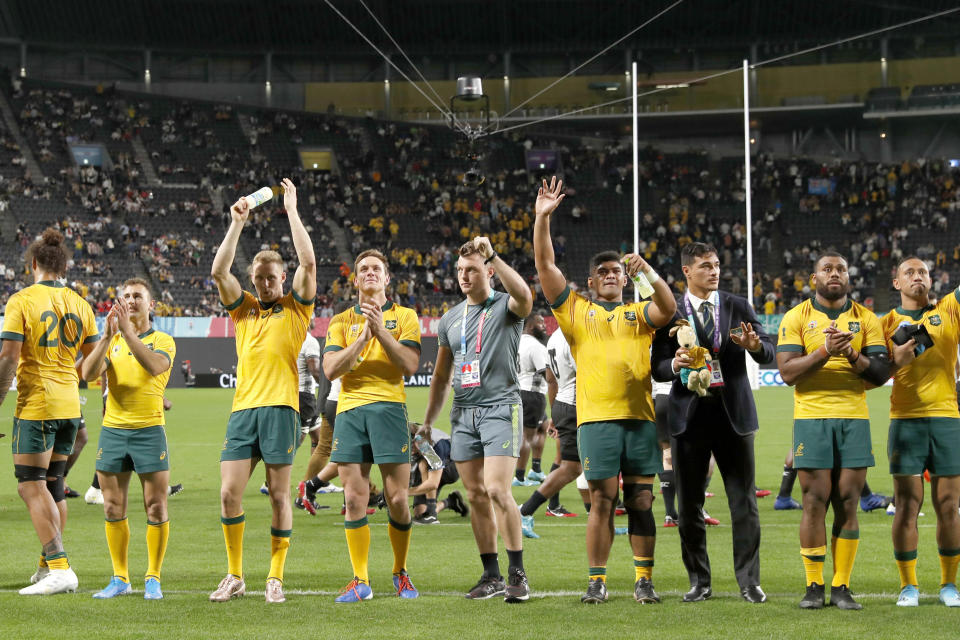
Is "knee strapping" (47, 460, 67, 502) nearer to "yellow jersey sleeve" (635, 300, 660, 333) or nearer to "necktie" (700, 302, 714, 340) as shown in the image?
"yellow jersey sleeve" (635, 300, 660, 333)

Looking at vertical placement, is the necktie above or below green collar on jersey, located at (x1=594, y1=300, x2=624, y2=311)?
below

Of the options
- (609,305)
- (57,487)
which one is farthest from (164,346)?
(609,305)

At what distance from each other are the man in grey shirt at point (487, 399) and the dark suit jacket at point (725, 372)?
3.12 feet

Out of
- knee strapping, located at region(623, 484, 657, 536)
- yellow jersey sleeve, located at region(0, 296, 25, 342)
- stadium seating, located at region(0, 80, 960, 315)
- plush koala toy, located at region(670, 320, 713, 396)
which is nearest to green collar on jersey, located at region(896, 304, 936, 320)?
plush koala toy, located at region(670, 320, 713, 396)

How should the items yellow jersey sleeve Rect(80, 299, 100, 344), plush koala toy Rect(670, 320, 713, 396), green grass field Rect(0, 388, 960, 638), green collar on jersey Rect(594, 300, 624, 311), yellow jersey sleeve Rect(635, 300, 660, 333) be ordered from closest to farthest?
green grass field Rect(0, 388, 960, 638) → plush koala toy Rect(670, 320, 713, 396) → yellow jersey sleeve Rect(635, 300, 660, 333) → green collar on jersey Rect(594, 300, 624, 311) → yellow jersey sleeve Rect(80, 299, 100, 344)

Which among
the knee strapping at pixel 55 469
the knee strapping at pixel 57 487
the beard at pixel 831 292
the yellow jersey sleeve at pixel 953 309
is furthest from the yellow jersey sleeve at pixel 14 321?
the yellow jersey sleeve at pixel 953 309

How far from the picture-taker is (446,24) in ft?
180

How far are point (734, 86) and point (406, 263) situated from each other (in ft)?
67.2

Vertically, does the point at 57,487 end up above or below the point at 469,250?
below

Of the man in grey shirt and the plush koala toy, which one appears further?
the man in grey shirt

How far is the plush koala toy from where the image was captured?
6.46 meters

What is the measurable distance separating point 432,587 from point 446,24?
50.5 meters

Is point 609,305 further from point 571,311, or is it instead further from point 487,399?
point 487,399

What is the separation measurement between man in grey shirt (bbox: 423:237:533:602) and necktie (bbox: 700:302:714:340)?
1.15 m
